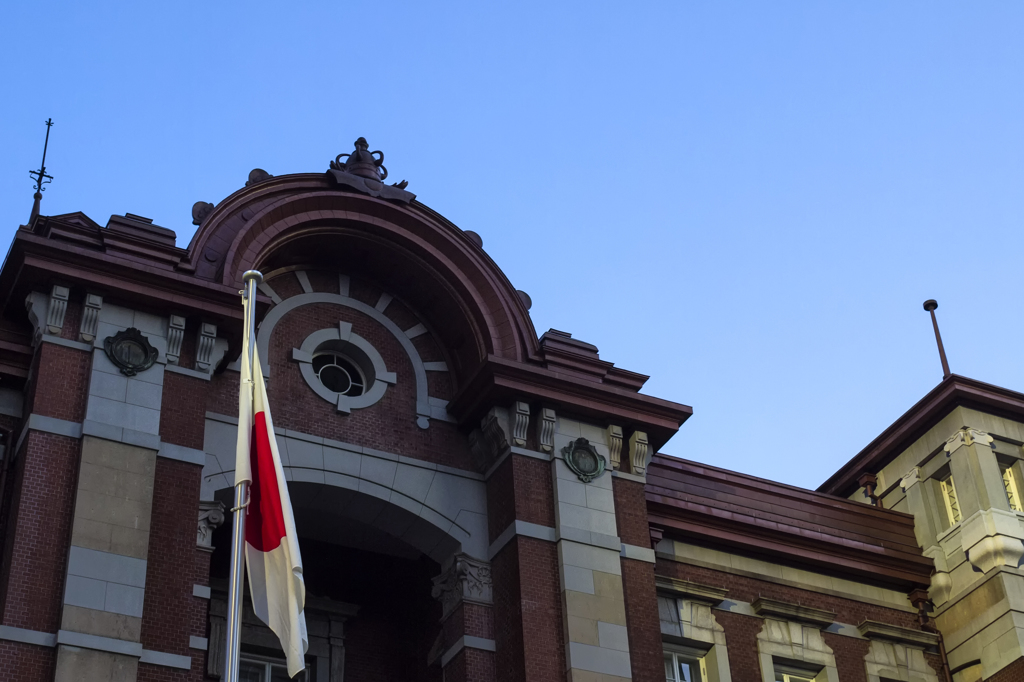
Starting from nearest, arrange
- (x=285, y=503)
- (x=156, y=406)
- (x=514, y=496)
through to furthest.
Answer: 1. (x=285, y=503)
2. (x=156, y=406)
3. (x=514, y=496)

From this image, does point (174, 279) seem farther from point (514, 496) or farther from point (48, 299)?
point (514, 496)

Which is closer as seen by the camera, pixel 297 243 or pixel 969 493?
pixel 297 243

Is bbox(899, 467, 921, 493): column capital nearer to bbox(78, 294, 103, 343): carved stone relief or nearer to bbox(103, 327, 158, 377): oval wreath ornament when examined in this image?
bbox(103, 327, 158, 377): oval wreath ornament

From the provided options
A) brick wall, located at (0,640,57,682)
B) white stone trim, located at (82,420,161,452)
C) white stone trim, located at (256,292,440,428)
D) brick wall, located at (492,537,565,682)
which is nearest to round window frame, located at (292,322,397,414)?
white stone trim, located at (256,292,440,428)

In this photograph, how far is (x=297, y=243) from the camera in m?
24.1

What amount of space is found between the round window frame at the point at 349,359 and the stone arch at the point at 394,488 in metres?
0.89

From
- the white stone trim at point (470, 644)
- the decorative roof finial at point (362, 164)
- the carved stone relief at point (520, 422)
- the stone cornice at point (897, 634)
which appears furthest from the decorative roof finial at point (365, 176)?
the stone cornice at point (897, 634)

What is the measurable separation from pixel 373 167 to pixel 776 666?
35.6 ft

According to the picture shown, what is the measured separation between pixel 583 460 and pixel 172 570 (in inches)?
283

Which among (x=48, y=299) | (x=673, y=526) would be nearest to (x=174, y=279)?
(x=48, y=299)

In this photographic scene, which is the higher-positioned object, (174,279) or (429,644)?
(174,279)

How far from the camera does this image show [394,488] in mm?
22828

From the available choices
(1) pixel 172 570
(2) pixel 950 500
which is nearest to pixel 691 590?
(2) pixel 950 500

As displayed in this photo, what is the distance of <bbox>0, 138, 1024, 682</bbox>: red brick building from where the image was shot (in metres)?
19.3
